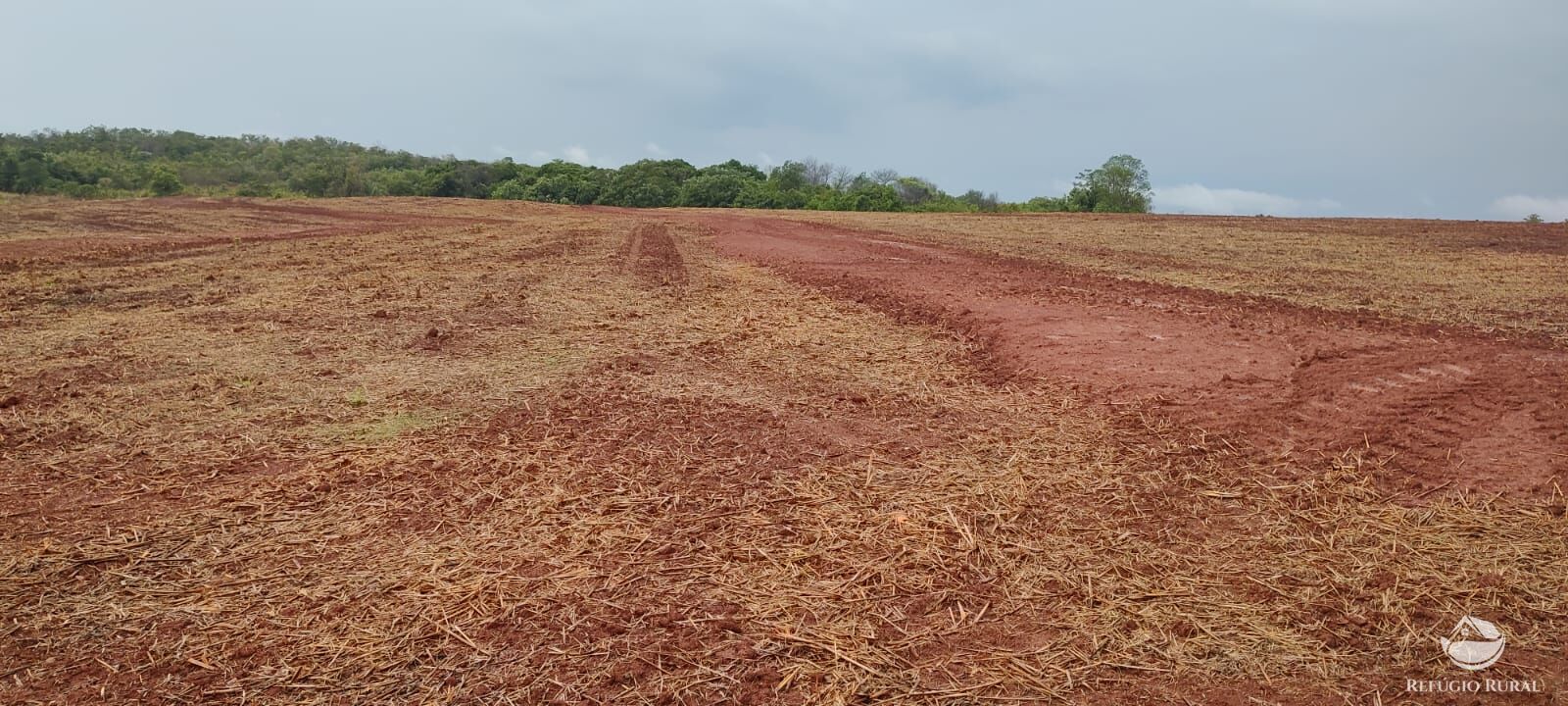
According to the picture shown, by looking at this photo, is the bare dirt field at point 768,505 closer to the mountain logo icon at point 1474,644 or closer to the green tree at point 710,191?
the mountain logo icon at point 1474,644

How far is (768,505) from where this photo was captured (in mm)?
3852

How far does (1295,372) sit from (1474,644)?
3.83 metres

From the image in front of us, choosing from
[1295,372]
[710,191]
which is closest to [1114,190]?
[710,191]

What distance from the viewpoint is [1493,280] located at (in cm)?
1295

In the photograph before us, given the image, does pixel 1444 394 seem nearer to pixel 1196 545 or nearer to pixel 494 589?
pixel 1196 545

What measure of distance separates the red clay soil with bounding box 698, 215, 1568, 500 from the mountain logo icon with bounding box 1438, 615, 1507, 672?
1353 mm

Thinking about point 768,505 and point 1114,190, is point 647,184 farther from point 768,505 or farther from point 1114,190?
point 768,505

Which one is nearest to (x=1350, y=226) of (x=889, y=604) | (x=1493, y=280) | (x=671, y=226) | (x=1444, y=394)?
(x=1493, y=280)

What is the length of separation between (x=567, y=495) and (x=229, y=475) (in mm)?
1843

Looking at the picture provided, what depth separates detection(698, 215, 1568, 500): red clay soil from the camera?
14.6ft

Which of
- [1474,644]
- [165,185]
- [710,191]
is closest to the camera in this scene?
[1474,644]

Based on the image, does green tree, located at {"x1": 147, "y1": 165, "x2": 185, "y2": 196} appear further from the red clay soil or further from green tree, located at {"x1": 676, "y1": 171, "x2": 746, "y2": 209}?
the red clay soil

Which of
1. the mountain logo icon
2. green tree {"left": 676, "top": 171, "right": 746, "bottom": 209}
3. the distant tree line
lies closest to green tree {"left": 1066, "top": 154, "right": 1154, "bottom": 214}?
the distant tree line

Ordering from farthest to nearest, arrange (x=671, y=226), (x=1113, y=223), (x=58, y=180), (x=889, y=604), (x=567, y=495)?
(x=58, y=180), (x=1113, y=223), (x=671, y=226), (x=567, y=495), (x=889, y=604)
